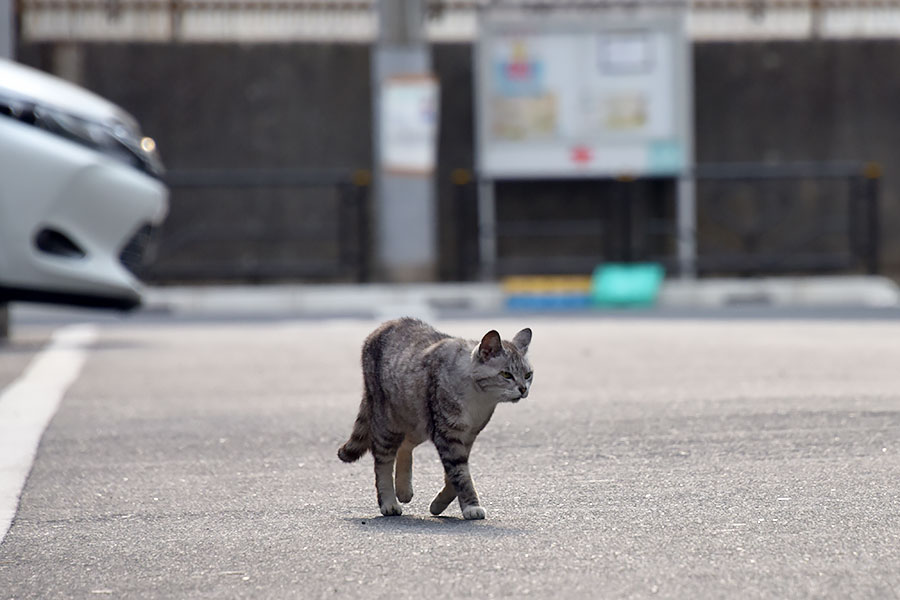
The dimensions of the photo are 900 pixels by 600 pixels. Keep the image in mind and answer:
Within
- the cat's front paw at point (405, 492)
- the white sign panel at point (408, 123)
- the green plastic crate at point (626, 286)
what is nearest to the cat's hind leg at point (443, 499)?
the cat's front paw at point (405, 492)

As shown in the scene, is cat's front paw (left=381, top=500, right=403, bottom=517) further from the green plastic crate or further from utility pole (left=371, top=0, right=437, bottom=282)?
utility pole (left=371, top=0, right=437, bottom=282)

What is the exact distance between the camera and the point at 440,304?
1579 cm

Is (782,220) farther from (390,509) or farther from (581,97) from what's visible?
(390,509)

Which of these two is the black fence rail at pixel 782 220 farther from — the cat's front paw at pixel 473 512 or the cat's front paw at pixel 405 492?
the cat's front paw at pixel 473 512

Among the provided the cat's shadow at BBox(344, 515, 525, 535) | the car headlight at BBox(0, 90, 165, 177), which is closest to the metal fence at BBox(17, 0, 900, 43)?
the car headlight at BBox(0, 90, 165, 177)

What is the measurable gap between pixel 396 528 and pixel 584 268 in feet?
42.5

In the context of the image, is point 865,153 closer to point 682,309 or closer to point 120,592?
point 682,309

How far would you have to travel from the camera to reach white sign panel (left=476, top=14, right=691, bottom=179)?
17.5m

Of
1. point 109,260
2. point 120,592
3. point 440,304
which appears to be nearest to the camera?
point 120,592

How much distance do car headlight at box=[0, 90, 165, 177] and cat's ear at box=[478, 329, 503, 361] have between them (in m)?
5.70

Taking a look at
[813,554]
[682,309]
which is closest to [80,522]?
[813,554]

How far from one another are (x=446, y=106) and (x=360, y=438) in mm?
13485

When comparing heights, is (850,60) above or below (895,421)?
above

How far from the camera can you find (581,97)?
17.8 m
